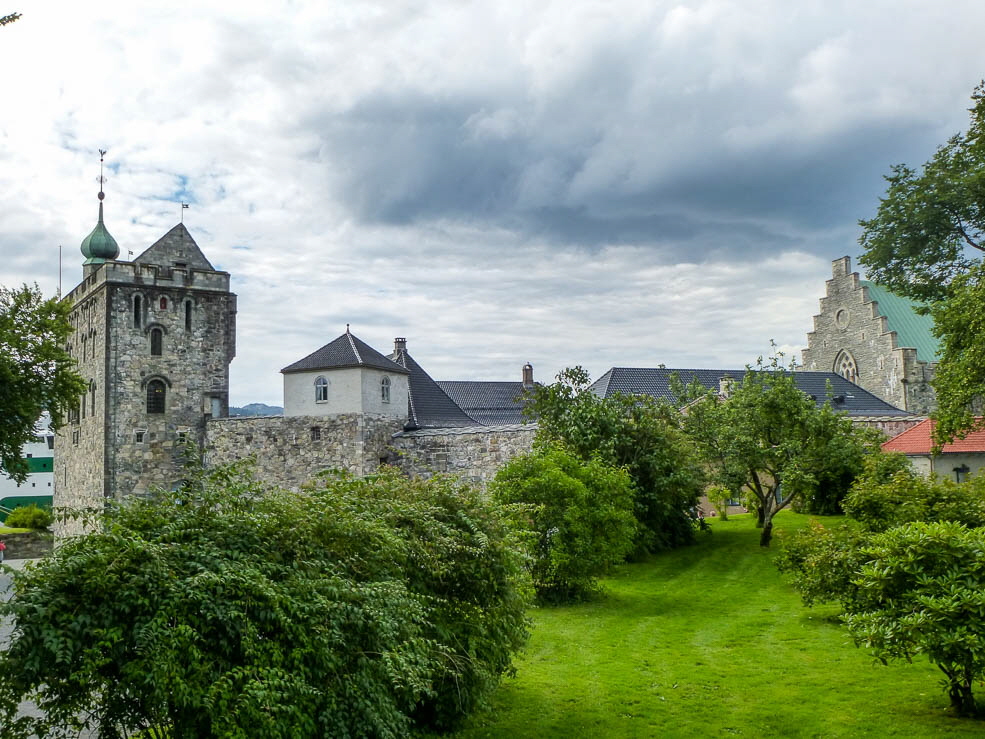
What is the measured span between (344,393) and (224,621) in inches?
1023

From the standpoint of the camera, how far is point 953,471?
86.6ft

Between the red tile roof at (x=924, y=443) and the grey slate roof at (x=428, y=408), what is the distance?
16.5 meters

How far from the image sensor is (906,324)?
1923 inches

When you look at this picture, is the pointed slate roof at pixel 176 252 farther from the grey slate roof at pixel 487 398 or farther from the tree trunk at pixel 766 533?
the tree trunk at pixel 766 533

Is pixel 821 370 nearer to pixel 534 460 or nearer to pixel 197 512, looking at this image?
pixel 534 460

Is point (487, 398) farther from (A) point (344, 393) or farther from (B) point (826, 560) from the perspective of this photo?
(B) point (826, 560)

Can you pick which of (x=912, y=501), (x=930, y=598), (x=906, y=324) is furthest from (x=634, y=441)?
(x=906, y=324)

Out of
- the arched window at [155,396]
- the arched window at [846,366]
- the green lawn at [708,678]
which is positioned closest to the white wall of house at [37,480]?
the arched window at [155,396]

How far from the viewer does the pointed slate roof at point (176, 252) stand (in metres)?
35.4

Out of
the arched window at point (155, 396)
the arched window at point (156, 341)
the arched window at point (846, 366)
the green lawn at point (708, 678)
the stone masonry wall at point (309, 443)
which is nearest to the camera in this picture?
the green lawn at point (708, 678)

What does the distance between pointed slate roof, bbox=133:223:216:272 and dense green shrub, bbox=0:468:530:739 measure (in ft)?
103

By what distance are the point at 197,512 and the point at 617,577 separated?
15.8 meters

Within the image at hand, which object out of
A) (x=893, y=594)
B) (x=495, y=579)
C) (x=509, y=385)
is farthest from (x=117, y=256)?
(x=893, y=594)

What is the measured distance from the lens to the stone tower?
3347 centimetres
